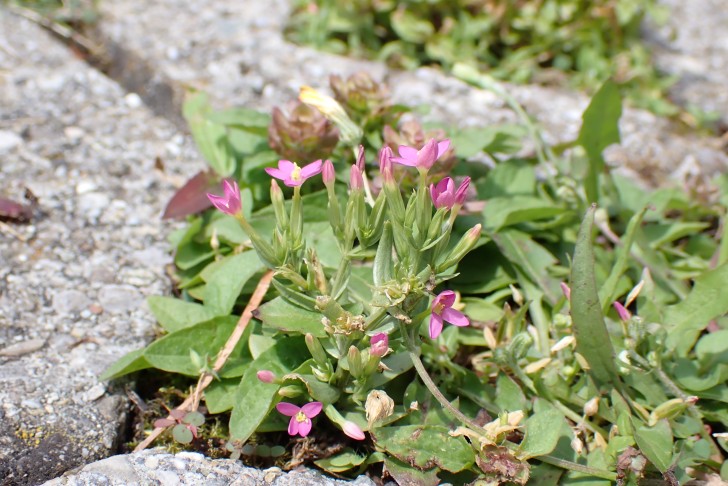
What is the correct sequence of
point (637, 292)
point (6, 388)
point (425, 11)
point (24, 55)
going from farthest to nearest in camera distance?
point (425, 11) → point (24, 55) → point (637, 292) → point (6, 388)

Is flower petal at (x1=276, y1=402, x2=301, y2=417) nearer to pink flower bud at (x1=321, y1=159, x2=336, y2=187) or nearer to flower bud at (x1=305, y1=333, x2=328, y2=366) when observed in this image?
flower bud at (x1=305, y1=333, x2=328, y2=366)

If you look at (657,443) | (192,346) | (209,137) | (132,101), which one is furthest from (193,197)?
(657,443)

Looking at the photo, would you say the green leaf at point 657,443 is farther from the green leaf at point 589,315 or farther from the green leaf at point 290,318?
the green leaf at point 290,318

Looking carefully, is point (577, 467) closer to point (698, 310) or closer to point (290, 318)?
point (698, 310)

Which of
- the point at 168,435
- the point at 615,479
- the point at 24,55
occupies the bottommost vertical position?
the point at 168,435

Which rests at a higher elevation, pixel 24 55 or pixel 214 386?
pixel 24 55

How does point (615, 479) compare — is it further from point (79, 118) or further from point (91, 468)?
point (79, 118)

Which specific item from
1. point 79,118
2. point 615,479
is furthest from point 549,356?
point 79,118
